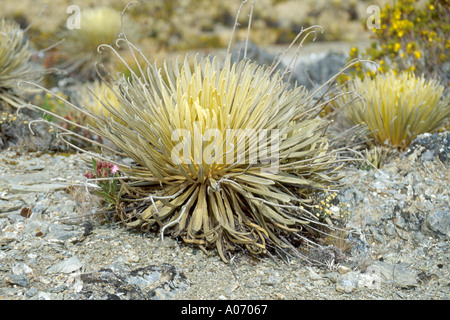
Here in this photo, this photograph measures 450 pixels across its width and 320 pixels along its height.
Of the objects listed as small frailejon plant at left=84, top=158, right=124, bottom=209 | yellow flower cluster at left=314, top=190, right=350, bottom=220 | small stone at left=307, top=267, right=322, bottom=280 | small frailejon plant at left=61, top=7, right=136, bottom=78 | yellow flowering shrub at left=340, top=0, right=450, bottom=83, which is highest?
yellow flowering shrub at left=340, top=0, right=450, bottom=83

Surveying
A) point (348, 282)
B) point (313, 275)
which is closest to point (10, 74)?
point (313, 275)

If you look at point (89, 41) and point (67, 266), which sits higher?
point (89, 41)

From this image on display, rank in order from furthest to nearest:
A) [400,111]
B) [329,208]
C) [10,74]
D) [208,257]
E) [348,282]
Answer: [10,74] → [400,111] → [329,208] → [208,257] → [348,282]

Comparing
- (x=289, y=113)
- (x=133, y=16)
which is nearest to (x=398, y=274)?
(x=289, y=113)

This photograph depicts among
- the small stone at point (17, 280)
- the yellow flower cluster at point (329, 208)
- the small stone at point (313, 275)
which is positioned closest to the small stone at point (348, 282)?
the small stone at point (313, 275)

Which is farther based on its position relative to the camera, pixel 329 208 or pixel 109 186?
pixel 329 208

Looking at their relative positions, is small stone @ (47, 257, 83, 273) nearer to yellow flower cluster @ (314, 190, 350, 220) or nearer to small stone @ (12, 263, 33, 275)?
small stone @ (12, 263, 33, 275)

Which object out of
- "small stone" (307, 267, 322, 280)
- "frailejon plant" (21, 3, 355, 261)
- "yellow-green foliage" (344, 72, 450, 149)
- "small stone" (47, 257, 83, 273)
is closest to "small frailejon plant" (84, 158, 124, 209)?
"frailejon plant" (21, 3, 355, 261)

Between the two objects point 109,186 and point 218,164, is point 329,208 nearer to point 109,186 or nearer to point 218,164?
point 218,164
